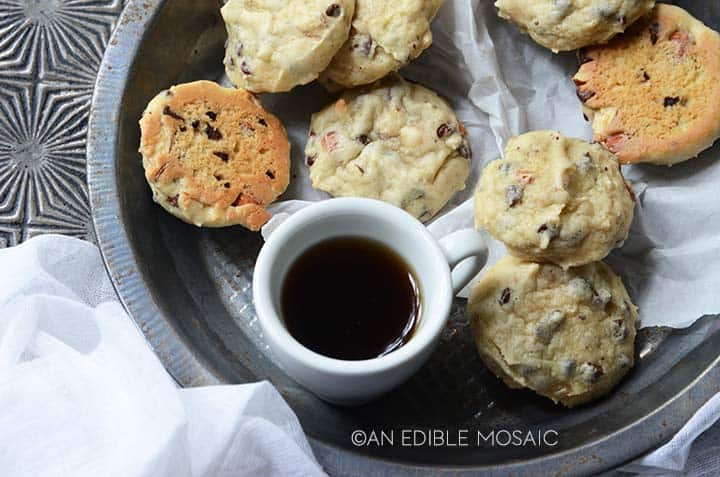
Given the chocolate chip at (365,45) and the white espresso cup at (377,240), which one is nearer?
the white espresso cup at (377,240)

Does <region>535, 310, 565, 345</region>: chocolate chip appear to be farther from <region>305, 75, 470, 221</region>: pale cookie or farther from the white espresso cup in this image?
<region>305, 75, 470, 221</region>: pale cookie

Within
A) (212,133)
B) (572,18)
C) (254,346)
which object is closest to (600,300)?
(572,18)

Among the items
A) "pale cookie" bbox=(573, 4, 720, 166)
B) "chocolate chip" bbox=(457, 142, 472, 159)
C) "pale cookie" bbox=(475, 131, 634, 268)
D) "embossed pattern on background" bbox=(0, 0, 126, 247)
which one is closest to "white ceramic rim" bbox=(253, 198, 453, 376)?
"pale cookie" bbox=(475, 131, 634, 268)

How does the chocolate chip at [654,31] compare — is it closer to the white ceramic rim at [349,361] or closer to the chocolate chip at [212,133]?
the white ceramic rim at [349,361]

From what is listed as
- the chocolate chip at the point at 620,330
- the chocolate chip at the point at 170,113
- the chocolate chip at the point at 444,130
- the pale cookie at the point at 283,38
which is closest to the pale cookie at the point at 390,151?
the chocolate chip at the point at 444,130

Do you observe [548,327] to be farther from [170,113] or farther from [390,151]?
[170,113]

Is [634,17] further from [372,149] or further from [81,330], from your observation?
[81,330]

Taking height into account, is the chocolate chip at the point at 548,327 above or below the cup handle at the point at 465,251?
below
